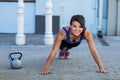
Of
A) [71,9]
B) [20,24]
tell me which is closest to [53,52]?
[20,24]

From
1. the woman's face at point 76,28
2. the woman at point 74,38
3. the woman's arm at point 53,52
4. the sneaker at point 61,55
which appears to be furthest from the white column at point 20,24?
the woman's face at point 76,28

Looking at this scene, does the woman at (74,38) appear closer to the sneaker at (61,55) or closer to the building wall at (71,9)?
the sneaker at (61,55)

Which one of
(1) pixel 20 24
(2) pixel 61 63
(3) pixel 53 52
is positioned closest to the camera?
(3) pixel 53 52

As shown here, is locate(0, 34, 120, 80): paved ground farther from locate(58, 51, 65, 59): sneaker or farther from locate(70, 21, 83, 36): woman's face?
locate(70, 21, 83, 36): woman's face

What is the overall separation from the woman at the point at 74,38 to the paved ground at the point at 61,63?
0.22 metres

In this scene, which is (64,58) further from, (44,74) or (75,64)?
(44,74)

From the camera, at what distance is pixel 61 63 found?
8477mm

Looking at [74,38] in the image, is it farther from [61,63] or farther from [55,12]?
[55,12]

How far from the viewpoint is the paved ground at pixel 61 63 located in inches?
283

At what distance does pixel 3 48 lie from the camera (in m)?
10.8

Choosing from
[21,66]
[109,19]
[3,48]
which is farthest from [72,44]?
[109,19]

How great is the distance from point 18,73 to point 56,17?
7.11m

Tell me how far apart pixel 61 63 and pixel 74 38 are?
814mm

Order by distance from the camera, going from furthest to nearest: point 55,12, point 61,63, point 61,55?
point 55,12 < point 61,55 < point 61,63
